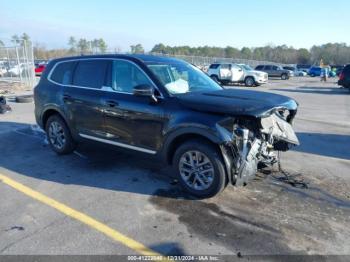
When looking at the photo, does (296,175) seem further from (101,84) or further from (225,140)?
(101,84)

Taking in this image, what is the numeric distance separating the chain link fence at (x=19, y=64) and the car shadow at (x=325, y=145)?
16.6 metres

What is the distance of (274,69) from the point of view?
40.3m

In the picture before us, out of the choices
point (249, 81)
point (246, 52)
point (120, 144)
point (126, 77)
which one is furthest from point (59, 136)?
point (246, 52)

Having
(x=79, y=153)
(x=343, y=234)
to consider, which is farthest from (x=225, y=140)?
(x=79, y=153)

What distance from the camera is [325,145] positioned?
765cm

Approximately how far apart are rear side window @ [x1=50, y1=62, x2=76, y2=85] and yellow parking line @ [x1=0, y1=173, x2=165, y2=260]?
80.0 inches

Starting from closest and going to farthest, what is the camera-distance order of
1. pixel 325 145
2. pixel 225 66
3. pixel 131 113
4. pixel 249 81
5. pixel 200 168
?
pixel 200 168
pixel 131 113
pixel 325 145
pixel 225 66
pixel 249 81

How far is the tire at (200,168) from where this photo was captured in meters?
4.32

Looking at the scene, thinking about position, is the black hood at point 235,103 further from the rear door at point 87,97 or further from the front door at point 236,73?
the front door at point 236,73

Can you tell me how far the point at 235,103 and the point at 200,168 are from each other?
3.25 ft

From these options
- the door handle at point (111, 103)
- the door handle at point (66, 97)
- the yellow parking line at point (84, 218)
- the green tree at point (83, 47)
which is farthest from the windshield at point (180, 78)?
the green tree at point (83, 47)

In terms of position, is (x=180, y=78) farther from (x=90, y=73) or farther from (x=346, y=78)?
(x=346, y=78)

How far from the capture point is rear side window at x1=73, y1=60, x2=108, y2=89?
556cm

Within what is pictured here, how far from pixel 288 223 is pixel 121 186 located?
7.85 feet
